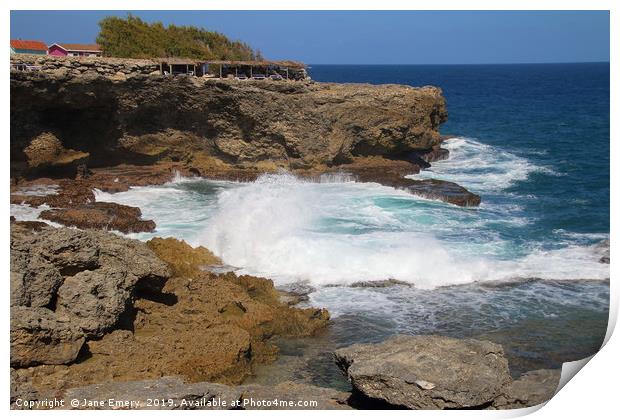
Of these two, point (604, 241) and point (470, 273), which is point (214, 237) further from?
point (604, 241)

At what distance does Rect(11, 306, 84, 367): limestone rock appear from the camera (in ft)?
24.9

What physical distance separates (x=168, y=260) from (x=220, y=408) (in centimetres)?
659

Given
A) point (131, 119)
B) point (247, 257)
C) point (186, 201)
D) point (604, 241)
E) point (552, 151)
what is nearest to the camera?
point (247, 257)

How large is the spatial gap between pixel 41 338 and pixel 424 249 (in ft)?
28.3

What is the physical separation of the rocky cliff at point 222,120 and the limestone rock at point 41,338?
14022 mm

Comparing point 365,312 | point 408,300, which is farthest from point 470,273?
point 365,312

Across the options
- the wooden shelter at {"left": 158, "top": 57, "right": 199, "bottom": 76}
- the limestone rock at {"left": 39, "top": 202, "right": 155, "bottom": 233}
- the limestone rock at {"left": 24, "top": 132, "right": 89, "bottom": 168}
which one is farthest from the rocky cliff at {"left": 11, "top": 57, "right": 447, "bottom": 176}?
the limestone rock at {"left": 39, "top": 202, "right": 155, "bottom": 233}

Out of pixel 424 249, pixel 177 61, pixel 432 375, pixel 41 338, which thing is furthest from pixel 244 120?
pixel 432 375

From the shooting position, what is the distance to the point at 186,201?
19.8 meters

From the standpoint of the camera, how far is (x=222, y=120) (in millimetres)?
23547

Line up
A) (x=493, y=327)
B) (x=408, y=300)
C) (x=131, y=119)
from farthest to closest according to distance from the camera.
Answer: (x=131, y=119)
(x=408, y=300)
(x=493, y=327)

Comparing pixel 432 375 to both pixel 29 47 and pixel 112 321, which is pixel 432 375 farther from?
pixel 29 47

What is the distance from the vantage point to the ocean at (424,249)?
1084 centimetres

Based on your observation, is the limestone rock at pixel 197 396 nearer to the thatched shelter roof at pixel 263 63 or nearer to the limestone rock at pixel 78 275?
the limestone rock at pixel 78 275
